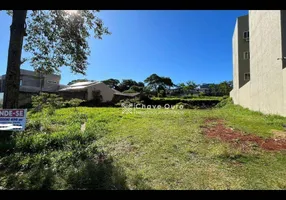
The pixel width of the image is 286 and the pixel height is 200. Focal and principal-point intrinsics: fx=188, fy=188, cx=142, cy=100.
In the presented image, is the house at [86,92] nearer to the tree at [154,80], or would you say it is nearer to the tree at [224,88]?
the tree at [154,80]

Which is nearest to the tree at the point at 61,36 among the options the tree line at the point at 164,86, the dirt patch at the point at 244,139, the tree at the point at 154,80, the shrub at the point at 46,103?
the shrub at the point at 46,103

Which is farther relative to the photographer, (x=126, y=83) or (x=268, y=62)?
(x=126, y=83)

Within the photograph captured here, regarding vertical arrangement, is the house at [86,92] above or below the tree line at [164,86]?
below

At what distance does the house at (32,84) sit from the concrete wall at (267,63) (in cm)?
1641

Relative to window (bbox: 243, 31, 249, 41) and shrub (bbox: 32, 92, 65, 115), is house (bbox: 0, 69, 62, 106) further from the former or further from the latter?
window (bbox: 243, 31, 249, 41)

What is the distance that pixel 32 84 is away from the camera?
64.2ft

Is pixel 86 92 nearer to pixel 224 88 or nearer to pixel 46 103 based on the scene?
pixel 46 103

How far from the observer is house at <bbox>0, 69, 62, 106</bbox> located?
1705 centimetres

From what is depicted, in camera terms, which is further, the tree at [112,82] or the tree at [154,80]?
the tree at [112,82]

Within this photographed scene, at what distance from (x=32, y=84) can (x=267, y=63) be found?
67.0 ft

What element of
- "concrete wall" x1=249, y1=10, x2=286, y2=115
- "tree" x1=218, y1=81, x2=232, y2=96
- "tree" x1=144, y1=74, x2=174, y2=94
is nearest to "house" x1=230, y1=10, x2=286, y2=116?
"concrete wall" x1=249, y1=10, x2=286, y2=115

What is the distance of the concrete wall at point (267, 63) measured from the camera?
6.62 metres

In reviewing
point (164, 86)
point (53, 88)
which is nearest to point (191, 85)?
point (164, 86)

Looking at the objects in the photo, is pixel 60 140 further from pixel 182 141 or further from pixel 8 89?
pixel 182 141
